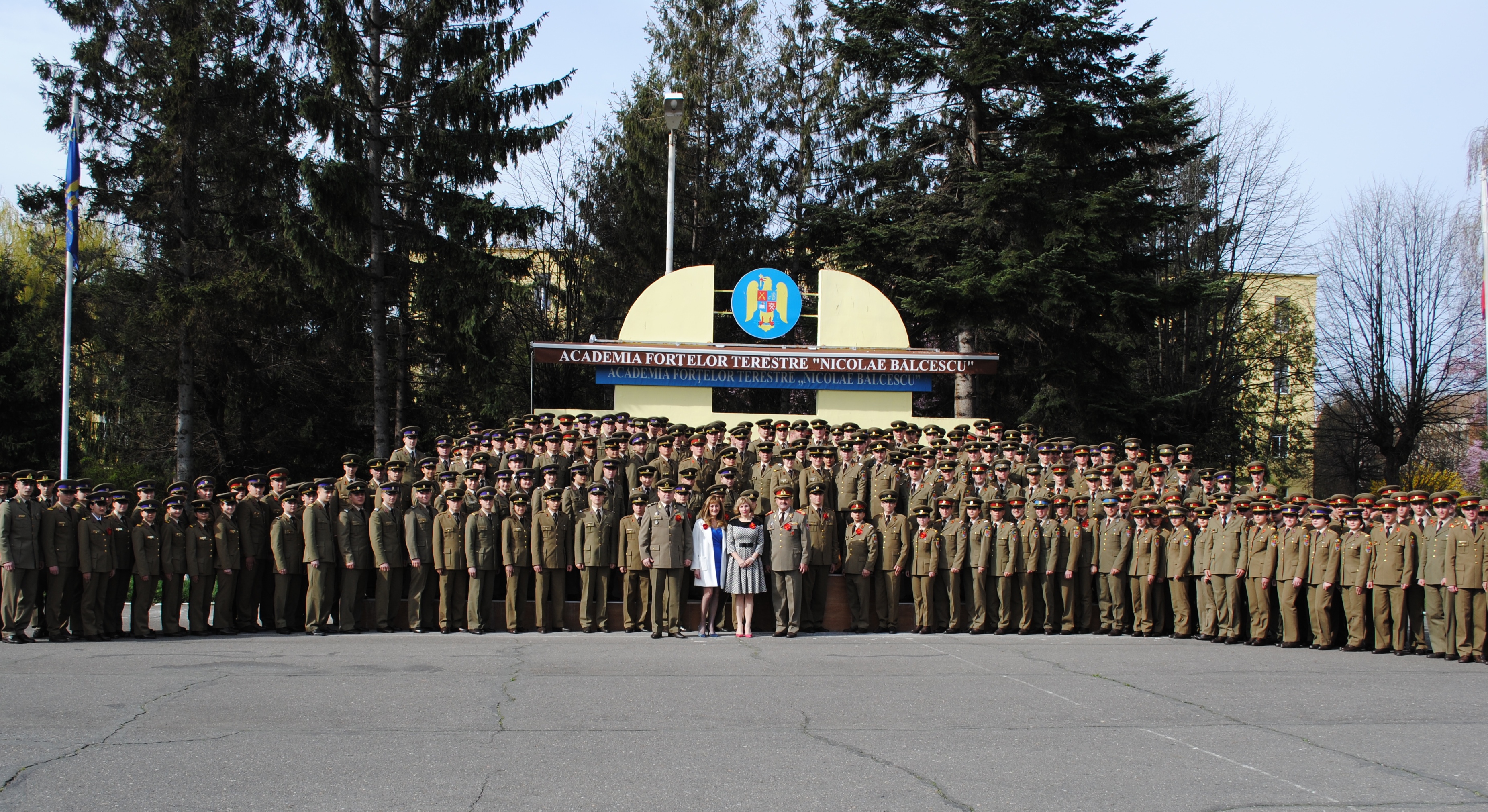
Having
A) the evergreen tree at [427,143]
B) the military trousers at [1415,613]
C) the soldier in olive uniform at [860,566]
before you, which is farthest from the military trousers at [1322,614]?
the evergreen tree at [427,143]

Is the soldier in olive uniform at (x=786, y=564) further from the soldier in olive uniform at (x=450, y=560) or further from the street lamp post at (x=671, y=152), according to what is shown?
the street lamp post at (x=671, y=152)

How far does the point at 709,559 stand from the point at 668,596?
2.13 ft

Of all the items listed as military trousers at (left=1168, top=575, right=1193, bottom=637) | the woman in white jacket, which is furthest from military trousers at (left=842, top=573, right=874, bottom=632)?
military trousers at (left=1168, top=575, right=1193, bottom=637)

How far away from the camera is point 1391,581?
37.6 feet

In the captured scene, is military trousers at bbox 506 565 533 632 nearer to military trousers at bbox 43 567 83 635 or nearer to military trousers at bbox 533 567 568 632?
military trousers at bbox 533 567 568 632

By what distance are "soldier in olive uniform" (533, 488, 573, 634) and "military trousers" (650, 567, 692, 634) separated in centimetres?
109

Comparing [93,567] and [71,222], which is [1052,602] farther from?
[71,222]

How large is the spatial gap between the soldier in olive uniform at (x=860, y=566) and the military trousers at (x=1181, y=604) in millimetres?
3502

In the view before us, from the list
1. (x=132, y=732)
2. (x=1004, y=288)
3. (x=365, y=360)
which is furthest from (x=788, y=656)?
(x=365, y=360)

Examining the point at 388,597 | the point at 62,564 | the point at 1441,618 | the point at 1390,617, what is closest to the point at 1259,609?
the point at 1390,617

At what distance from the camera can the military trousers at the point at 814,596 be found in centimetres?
1305

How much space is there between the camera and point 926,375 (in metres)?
21.1

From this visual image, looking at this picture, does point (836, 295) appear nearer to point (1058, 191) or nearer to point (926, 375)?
point (926, 375)

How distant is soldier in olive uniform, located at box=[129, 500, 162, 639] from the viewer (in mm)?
11648
